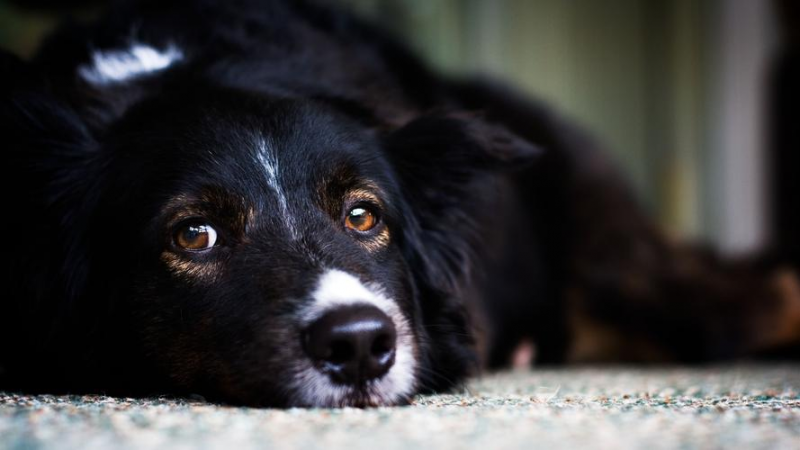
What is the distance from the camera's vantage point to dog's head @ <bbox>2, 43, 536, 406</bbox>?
169 centimetres

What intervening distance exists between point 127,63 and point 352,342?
4.30 feet

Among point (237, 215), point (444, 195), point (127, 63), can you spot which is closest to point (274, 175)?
point (237, 215)

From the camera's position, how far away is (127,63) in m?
2.48

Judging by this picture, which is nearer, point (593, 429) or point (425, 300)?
point (593, 429)

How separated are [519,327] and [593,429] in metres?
2.18

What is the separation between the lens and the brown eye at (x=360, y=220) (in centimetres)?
204

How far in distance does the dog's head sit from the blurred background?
2.95m

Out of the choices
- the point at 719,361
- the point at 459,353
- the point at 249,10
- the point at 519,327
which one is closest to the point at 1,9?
the point at 249,10

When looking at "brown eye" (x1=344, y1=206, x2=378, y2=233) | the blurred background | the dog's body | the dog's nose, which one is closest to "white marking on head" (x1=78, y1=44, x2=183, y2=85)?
the dog's body

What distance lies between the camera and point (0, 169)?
6.97ft

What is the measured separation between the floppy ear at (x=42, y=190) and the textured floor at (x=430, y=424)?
43 cm

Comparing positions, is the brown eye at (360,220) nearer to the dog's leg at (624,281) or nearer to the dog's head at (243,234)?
→ the dog's head at (243,234)

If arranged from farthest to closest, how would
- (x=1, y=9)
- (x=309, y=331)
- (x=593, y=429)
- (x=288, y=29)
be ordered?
(x=1, y=9) < (x=288, y=29) < (x=309, y=331) < (x=593, y=429)

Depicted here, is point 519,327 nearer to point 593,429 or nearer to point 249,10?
point 249,10
